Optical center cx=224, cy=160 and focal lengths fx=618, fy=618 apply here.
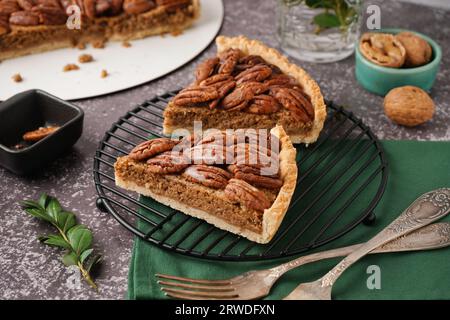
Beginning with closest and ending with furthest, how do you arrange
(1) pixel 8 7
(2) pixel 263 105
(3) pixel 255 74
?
(2) pixel 263 105 < (3) pixel 255 74 < (1) pixel 8 7

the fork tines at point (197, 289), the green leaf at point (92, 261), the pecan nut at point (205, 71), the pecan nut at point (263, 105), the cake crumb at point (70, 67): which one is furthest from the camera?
the cake crumb at point (70, 67)

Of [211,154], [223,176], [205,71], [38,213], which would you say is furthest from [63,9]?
[223,176]

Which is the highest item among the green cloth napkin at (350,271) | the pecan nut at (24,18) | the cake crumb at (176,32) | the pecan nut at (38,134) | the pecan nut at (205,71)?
the pecan nut at (24,18)

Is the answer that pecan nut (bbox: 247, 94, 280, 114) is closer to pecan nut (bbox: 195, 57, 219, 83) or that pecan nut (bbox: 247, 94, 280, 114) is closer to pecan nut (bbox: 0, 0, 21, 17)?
pecan nut (bbox: 195, 57, 219, 83)

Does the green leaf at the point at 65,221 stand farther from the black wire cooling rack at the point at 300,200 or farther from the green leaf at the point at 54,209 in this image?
the black wire cooling rack at the point at 300,200

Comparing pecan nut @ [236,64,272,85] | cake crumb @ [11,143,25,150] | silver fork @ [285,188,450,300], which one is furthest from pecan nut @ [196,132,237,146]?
cake crumb @ [11,143,25,150]

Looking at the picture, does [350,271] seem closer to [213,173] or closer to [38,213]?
[213,173]

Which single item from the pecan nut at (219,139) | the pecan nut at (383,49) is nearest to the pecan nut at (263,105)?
the pecan nut at (219,139)
